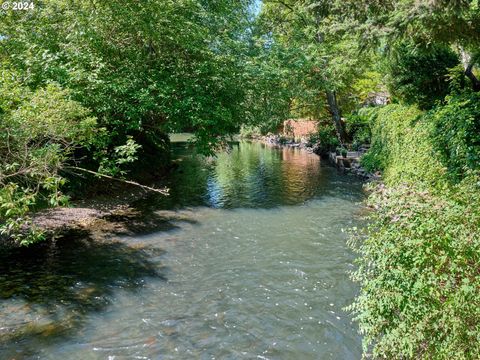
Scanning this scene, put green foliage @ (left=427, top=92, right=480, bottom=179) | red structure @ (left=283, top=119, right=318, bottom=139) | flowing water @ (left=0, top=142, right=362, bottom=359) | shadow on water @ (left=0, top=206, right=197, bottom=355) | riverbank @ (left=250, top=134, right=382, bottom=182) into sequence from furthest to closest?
1. red structure @ (left=283, top=119, right=318, bottom=139)
2. riverbank @ (left=250, top=134, right=382, bottom=182)
3. green foliage @ (left=427, top=92, right=480, bottom=179)
4. shadow on water @ (left=0, top=206, right=197, bottom=355)
5. flowing water @ (left=0, top=142, right=362, bottom=359)

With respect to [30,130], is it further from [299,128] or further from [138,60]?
[299,128]

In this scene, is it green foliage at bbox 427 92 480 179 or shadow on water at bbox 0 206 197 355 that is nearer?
shadow on water at bbox 0 206 197 355

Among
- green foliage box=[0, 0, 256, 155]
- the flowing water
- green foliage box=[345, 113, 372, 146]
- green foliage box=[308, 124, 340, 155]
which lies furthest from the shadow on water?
green foliage box=[308, 124, 340, 155]

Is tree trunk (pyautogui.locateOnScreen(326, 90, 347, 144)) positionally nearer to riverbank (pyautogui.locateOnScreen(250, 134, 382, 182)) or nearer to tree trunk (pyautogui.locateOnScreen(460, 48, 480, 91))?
riverbank (pyautogui.locateOnScreen(250, 134, 382, 182))

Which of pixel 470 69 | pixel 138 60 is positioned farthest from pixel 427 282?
pixel 138 60

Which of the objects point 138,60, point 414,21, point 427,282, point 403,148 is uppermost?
point 138,60

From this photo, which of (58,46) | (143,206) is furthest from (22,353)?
(58,46)

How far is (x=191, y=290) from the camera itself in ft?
23.9

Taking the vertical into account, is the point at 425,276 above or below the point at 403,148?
below

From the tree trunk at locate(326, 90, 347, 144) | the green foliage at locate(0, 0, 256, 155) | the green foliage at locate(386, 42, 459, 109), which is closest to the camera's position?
the green foliage at locate(0, 0, 256, 155)

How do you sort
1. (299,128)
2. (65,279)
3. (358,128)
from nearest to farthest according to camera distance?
(65,279) < (358,128) < (299,128)

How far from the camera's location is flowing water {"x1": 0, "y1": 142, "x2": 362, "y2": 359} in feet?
18.1

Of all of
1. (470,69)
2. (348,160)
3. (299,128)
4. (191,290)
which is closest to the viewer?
(191,290)

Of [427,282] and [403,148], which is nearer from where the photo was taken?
[427,282]
